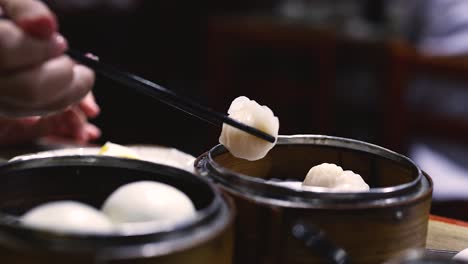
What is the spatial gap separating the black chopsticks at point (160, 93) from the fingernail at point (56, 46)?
0.8 inches

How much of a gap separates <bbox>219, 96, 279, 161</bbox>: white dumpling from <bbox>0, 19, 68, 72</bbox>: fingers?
399 mm

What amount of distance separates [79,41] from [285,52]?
6.84 ft

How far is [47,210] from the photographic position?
0.87 metres

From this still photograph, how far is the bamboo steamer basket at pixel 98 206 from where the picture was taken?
0.76 metres

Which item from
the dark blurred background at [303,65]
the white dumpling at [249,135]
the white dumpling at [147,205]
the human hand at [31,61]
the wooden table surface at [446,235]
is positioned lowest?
the dark blurred background at [303,65]

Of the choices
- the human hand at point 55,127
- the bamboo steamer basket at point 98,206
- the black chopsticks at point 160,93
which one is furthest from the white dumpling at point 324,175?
the human hand at point 55,127

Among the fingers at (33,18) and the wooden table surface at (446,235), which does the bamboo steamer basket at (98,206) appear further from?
the wooden table surface at (446,235)

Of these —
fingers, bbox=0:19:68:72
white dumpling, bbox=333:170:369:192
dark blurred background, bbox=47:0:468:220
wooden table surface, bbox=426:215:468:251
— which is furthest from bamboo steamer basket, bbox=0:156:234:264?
dark blurred background, bbox=47:0:468:220

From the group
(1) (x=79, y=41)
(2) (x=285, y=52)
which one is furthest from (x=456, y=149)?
(1) (x=79, y=41)

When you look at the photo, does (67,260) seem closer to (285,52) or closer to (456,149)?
(456,149)

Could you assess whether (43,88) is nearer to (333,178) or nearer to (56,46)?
(56,46)

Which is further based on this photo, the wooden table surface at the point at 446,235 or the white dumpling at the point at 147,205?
the wooden table surface at the point at 446,235

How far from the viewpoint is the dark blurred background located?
398cm

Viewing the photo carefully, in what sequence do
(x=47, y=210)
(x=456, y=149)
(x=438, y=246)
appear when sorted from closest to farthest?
(x=47, y=210), (x=438, y=246), (x=456, y=149)
